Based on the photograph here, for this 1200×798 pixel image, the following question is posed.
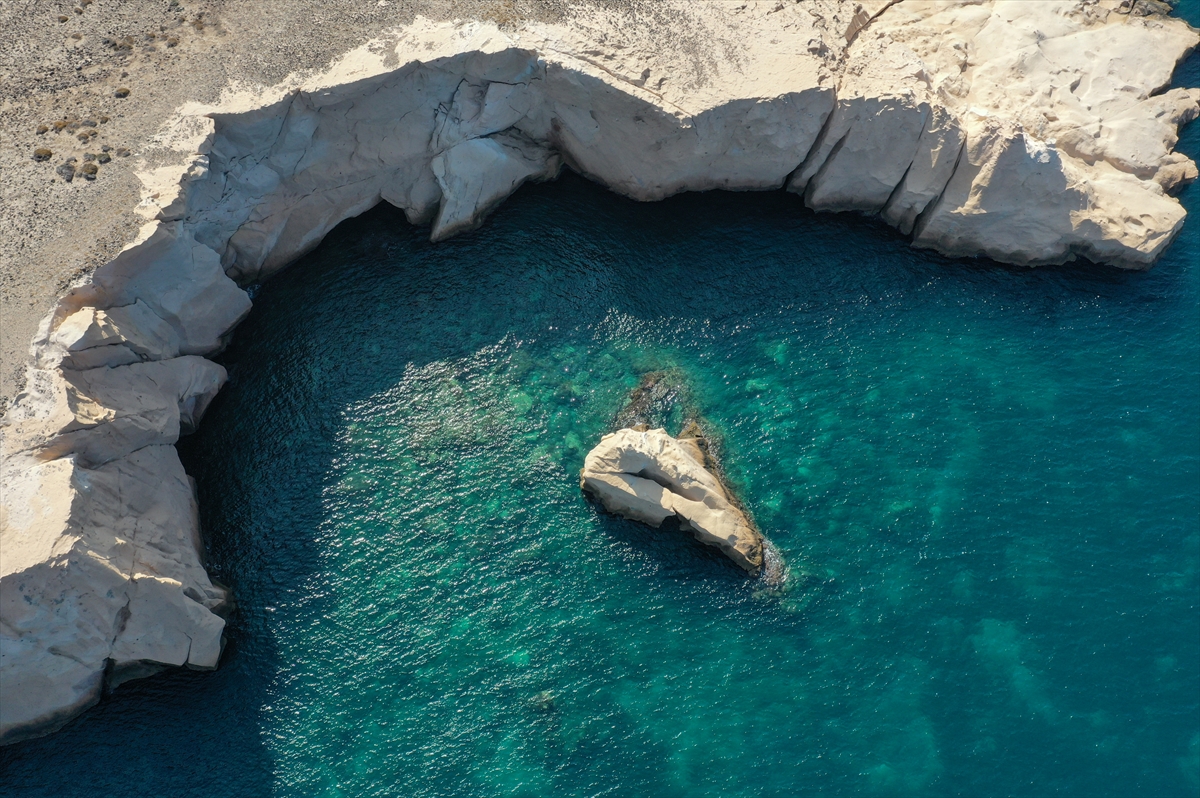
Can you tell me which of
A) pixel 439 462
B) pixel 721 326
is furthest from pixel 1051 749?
pixel 439 462

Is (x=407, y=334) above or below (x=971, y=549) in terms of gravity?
above

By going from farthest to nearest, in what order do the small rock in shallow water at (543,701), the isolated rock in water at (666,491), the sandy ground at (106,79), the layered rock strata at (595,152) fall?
the isolated rock in water at (666,491) → the sandy ground at (106,79) → the layered rock strata at (595,152) → the small rock in shallow water at (543,701)

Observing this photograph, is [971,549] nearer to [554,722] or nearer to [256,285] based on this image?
[554,722]

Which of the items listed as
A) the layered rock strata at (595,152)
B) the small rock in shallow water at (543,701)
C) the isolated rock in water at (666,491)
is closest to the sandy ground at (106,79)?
the layered rock strata at (595,152)

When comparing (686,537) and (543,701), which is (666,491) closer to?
(686,537)

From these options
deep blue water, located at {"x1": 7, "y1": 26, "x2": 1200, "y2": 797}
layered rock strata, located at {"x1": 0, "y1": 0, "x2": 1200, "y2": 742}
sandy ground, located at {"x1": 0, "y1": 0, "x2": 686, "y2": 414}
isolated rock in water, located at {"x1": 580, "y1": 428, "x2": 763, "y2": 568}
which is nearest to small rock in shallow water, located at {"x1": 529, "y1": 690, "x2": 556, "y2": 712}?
deep blue water, located at {"x1": 7, "y1": 26, "x2": 1200, "y2": 797}

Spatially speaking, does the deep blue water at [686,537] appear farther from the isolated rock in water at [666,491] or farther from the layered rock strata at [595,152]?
the layered rock strata at [595,152]

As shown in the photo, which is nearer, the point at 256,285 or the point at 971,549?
the point at 971,549
